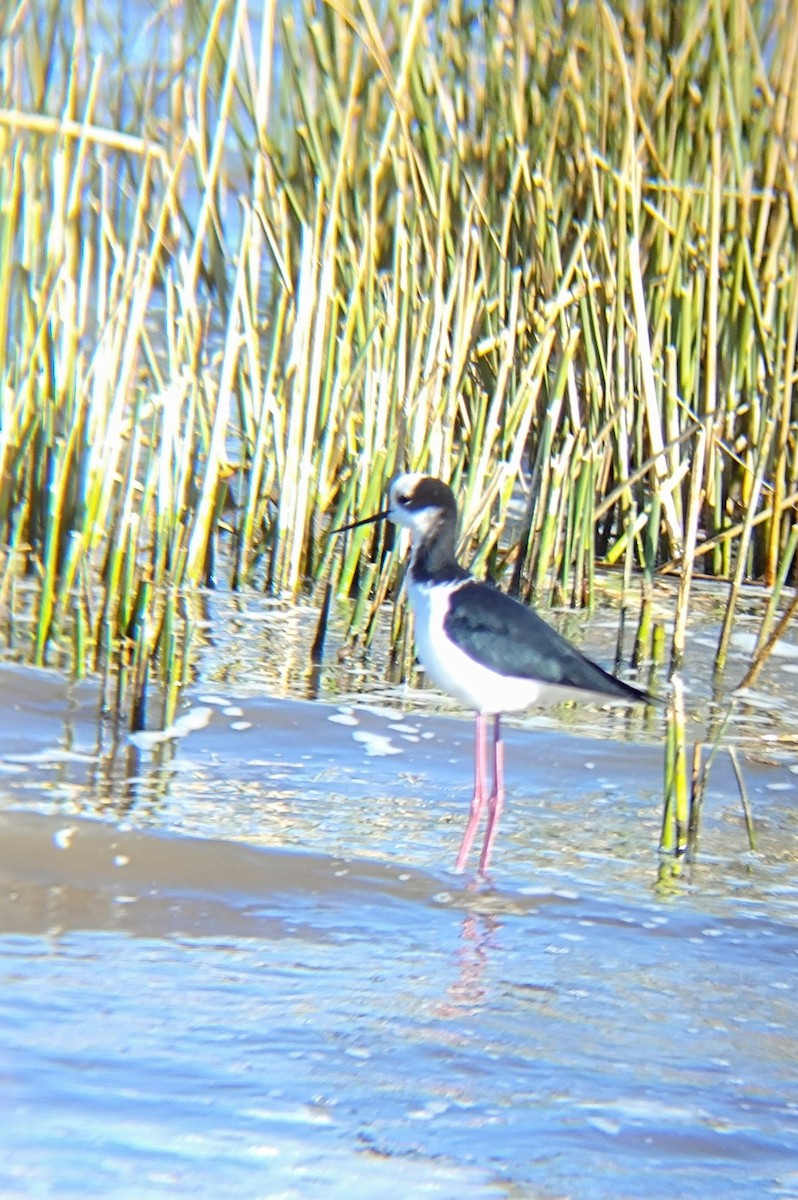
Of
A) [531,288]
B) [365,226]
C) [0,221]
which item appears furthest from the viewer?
[531,288]

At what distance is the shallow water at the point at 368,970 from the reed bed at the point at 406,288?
514 mm

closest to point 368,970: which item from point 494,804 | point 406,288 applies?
point 494,804

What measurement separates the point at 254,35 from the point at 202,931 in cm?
1194

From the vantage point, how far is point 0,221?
425cm

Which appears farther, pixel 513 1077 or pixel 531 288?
pixel 531 288

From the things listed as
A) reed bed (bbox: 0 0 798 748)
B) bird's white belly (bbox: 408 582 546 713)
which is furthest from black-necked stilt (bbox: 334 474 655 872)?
reed bed (bbox: 0 0 798 748)

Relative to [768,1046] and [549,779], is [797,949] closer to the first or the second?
[768,1046]

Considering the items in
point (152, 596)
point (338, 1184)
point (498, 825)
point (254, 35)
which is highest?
point (254, 35)

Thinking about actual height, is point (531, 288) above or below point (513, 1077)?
above

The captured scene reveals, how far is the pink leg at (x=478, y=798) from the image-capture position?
131 inches

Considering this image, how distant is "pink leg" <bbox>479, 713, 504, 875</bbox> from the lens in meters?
3.30

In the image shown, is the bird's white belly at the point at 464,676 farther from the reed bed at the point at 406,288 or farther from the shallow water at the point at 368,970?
the reed bed at the point at 406,288

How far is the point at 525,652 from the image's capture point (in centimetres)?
350

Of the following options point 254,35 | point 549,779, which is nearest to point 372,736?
point 549,779
